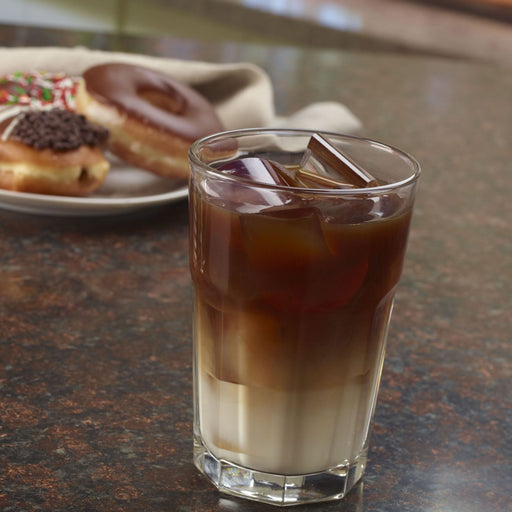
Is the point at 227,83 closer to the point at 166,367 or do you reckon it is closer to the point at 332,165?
the point at 166,367

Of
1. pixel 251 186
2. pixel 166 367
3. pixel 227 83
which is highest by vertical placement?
pixel 251 186

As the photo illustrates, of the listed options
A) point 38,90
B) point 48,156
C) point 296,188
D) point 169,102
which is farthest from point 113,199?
point 296,188

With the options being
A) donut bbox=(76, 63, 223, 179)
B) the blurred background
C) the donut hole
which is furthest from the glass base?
the blurred background

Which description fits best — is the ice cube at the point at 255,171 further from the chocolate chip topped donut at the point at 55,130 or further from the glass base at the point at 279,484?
the chocolate chip topped donut at the point at 55,130

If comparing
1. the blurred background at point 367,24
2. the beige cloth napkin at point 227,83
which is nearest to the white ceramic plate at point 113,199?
the beige cloth napkin at point 227,83

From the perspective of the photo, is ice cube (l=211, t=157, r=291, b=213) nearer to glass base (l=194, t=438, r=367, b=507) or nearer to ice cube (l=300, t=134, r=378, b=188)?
Answer: ice cube (l=300, t=134, r=378, b=188)
